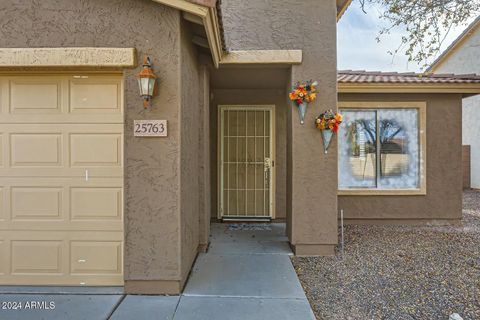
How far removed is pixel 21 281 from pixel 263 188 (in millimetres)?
5032

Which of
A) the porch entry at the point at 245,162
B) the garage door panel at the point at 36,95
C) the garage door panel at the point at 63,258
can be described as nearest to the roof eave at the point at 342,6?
the porch entry at the point at 245,162

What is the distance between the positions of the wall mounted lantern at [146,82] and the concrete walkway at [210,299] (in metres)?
2.36

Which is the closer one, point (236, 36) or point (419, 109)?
point (236, 36)

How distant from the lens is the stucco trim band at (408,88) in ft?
21.8

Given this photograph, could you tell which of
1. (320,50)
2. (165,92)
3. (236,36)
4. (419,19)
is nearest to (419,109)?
(419,19)

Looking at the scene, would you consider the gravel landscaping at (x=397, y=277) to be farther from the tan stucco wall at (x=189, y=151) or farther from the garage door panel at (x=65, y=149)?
the garage door panel at (x=65, y=149)

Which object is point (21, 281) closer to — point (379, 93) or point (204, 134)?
point (204, 134)

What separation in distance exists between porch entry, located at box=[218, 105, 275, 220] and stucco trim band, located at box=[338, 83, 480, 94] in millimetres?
1976

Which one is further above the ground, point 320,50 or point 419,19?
point 419,19

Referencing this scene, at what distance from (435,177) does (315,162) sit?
387cm

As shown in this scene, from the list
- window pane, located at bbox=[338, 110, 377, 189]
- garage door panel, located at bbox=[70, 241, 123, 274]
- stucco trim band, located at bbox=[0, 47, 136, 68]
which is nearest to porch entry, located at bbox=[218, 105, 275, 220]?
window pane, located at bbox=[338, 110, 377, 189]

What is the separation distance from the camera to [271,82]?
21.4 ft

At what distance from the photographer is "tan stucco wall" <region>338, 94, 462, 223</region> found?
6883 mm

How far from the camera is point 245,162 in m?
7.46
